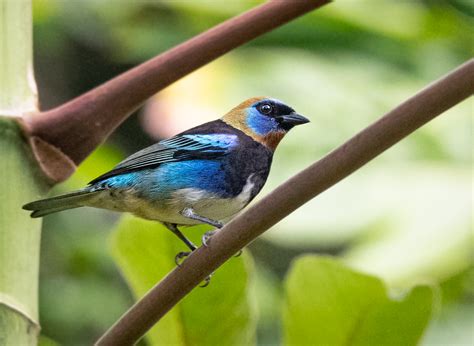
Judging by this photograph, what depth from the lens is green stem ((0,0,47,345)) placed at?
3.27 feet

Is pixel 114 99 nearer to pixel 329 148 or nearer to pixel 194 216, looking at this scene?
pixel 194 216

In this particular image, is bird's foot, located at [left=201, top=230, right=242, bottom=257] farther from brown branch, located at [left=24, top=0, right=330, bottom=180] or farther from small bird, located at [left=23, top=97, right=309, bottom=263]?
small bird, located at [left=23, top=97, right=309, bottom=263]

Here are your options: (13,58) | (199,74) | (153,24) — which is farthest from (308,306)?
(153,24)

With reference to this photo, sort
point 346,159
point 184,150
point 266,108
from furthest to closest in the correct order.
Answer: point 266,108, point 184,150, point 346,159

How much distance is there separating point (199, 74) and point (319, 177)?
179cm

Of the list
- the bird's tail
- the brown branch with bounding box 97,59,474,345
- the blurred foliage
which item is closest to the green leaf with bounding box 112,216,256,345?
the blurred foliage

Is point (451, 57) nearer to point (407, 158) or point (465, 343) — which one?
point (407, 158)

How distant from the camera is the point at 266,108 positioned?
6.71 feet

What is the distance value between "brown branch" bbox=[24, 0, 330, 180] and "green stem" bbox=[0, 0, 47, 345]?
23 millimetres

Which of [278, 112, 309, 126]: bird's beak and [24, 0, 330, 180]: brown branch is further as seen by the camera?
[278, 112, 309, 126]: bird's beak

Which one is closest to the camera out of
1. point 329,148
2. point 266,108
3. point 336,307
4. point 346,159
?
point 346,159

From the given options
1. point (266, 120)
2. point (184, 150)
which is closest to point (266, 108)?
point (266, 120)

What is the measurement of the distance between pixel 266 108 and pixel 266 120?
0.04m

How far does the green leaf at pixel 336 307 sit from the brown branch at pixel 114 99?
1.07ft
